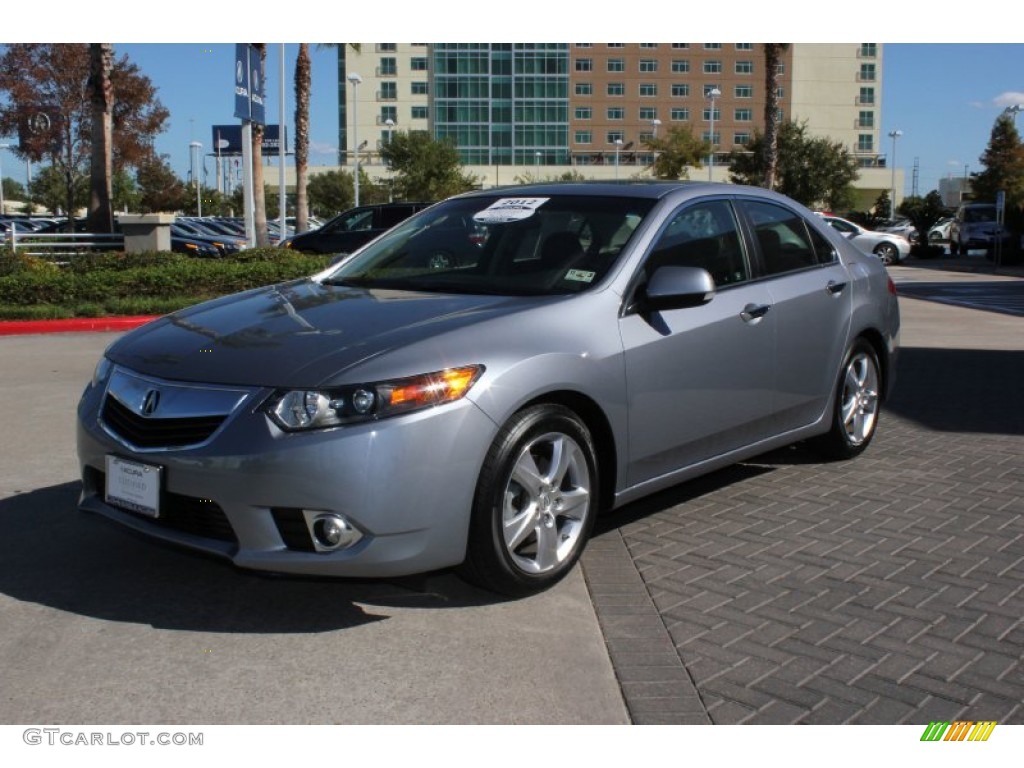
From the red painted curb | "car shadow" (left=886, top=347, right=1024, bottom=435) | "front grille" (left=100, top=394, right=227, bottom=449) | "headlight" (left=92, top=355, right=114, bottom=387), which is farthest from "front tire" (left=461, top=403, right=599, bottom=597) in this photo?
the red painted curb

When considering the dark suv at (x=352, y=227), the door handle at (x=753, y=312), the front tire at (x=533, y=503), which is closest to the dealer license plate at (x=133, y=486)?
the front tire at (x=533, y=503)

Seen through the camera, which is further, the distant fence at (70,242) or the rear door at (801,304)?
the distant fence at (70,242)

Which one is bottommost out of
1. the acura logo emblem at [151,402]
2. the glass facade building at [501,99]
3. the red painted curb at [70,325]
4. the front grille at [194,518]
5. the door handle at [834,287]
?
the red painted curb at [70,325]

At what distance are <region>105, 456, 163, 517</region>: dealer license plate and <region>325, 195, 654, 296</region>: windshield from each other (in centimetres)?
151

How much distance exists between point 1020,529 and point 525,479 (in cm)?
262

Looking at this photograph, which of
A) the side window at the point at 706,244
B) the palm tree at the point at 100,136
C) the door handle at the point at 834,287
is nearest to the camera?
the side window at the point at 706,244

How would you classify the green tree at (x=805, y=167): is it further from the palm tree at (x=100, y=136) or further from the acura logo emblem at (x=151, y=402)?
the acura logo emblem at (x=151, y=402)

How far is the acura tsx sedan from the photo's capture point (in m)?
3.90

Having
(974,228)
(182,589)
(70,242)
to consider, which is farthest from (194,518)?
(974,228)

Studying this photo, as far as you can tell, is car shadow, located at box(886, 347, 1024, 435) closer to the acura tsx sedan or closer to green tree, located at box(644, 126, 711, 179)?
Answer: the acura tsx sedan

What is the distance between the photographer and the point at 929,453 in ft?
22.9

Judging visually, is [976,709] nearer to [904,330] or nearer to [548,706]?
[548,706]
